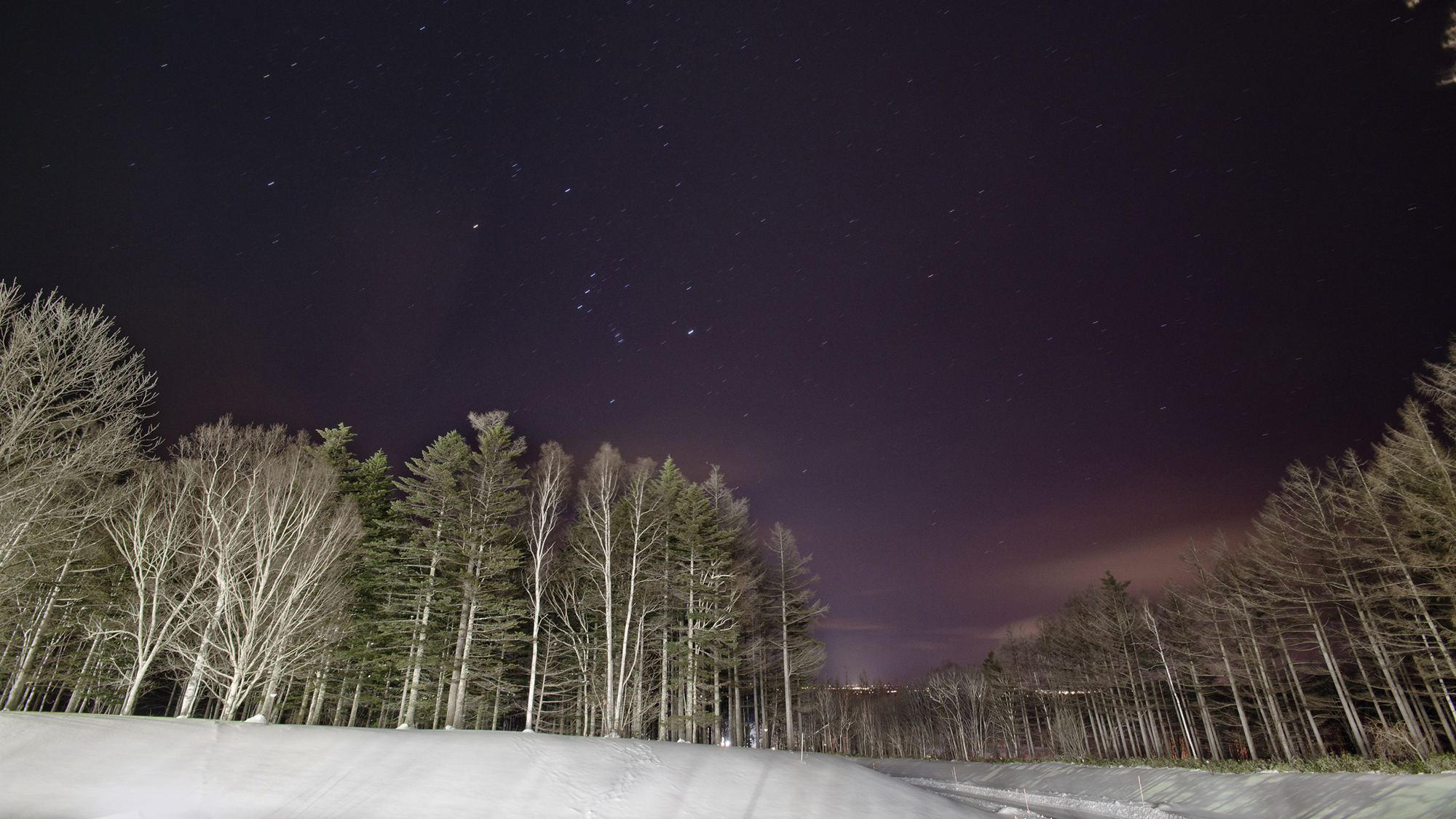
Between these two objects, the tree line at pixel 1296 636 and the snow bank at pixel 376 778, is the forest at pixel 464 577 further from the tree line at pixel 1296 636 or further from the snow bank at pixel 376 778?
the snow bank at pixel 376 778

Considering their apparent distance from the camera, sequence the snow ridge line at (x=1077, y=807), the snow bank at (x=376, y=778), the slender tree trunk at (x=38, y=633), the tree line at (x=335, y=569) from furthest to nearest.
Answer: the snow ridge line at (x=1077, y=807) → the slender tree trunk at (x=38, y=633) → the tree line at (x=335, y=569) → the snow bank at (x=376, y=778)

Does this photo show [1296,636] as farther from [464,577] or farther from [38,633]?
[38,633]

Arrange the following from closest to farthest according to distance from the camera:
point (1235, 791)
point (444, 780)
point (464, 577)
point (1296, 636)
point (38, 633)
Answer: point (444, 780) < point (38, 633) < point (1235, 791) < point (464, 577) < point (1296, 636)

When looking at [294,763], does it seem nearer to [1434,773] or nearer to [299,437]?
[299,437]

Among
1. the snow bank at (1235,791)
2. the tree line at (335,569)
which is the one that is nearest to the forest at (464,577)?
the tree line at (335,569)

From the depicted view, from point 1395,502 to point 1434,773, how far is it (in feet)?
40.3

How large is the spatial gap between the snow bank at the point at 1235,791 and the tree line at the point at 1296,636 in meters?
4.10

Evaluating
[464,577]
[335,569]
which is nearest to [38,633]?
[335,569]

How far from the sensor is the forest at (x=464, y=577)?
1503cm

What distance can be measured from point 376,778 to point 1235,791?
27767 mm

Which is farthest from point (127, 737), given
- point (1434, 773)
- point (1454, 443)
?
point (1454, 443)

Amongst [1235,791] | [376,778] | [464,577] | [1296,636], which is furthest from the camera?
[1296,636]

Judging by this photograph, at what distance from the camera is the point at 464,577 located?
72.7 ft

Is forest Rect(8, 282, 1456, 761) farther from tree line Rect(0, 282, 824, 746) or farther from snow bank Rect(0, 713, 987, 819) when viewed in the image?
snow bank Rect(0, 713, 987, 819)
